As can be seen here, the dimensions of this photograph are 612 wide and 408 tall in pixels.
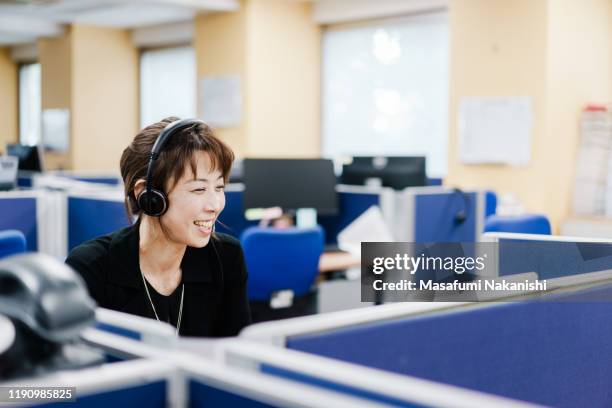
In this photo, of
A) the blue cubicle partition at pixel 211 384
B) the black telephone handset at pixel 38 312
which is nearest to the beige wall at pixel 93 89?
the blue cubicle partition at pixel 211 384

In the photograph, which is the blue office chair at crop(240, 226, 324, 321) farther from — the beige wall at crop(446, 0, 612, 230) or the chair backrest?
the beige wall at crop(446, 0, 612, 230)

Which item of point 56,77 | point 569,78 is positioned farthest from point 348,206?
point 56,77

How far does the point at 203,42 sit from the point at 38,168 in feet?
8.48

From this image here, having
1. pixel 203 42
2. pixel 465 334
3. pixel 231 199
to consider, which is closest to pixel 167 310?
pixel 465 334

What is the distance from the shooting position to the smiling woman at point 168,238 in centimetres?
165

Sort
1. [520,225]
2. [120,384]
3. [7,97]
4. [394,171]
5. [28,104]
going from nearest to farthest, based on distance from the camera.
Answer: [120,384] → [520,225] → [394,171] → [28,104] → [7,97]

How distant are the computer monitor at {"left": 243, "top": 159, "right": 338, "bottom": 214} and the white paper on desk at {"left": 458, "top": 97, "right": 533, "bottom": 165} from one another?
222 centimetres

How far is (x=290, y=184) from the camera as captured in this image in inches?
172

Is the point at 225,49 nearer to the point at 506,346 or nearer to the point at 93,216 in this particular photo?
the point at 93,216

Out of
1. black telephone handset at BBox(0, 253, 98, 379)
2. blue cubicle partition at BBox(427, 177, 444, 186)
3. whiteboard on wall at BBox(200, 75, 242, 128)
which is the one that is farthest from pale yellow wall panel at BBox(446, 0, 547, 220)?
black telephone handset at BBox(0, 253, 98, 379)

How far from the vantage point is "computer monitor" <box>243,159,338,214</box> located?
13.9 ft

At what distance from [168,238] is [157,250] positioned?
35mm

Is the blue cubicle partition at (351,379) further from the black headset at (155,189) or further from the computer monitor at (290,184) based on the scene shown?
the computer monitor at (290,184)

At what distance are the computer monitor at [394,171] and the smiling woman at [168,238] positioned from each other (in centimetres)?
296
